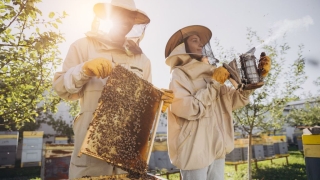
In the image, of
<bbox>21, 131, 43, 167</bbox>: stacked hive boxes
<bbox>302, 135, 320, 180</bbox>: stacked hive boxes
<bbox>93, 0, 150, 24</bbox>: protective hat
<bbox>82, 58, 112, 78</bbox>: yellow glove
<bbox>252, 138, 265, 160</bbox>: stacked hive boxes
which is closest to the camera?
<bbox>82, 58, 112, 78</bbox>: yellow glove

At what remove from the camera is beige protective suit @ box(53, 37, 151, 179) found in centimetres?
205

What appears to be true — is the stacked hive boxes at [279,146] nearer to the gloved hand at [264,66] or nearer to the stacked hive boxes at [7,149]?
the gloved hand at [264,66]

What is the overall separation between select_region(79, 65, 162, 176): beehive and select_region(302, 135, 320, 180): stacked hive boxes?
3.70 meters

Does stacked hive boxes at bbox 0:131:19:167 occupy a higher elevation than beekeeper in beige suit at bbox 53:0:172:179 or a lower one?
lower

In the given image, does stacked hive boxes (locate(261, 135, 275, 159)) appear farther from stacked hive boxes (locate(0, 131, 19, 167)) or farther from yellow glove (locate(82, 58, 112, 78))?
stacked hive boxes (locate(0, 131, 19, 167))

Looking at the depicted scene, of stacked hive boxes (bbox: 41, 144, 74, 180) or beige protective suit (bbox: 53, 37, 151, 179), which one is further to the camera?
stacked hive boxes (bbox: 41, 144, 74, 180)

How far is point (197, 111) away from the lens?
2652 millimetres

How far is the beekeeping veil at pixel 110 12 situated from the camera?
252 centimetres

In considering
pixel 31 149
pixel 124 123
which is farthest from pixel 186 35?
pixel 31 149

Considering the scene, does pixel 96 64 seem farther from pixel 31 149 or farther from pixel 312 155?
pixel 31 149

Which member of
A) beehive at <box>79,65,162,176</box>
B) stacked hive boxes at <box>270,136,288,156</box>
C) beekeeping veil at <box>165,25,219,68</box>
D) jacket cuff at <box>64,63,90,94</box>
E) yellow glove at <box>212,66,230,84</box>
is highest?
beekeeping veil at <box>165,25,219,68</box>

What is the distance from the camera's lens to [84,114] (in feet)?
7.12

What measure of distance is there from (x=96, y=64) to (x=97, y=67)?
0.03m

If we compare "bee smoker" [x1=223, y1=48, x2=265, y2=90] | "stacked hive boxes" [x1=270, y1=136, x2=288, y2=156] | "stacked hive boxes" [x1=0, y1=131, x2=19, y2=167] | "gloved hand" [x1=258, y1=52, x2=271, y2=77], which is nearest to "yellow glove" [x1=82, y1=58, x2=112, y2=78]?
"bee smoker" [x1=223, y1=48, x2=265, y2=90]
